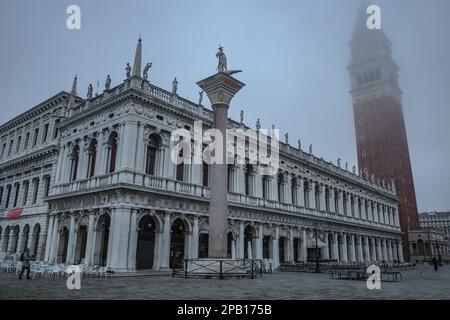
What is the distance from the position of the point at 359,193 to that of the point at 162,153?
35.8 m

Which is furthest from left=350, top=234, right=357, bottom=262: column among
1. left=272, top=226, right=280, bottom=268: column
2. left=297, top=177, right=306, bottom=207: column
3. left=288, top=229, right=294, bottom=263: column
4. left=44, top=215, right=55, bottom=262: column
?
left=44, top=215, right=55, bottom=262: column

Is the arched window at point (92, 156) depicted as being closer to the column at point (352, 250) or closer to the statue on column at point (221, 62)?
the statue on column at point (221, 62)

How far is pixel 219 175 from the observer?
58.4ft

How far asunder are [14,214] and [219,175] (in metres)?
24.3

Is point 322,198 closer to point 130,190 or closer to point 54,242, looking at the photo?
point 130,190

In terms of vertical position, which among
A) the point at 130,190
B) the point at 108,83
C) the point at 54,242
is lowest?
the point at 54,242

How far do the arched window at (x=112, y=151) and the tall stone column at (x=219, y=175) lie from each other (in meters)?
8.94

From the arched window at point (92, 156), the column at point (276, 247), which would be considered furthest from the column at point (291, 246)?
the arched window at point (92, 156)

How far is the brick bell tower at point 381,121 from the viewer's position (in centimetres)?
7044

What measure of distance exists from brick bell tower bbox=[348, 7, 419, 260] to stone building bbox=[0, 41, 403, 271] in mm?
36876

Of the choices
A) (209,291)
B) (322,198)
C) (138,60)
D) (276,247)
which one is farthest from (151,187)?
(322,198)
